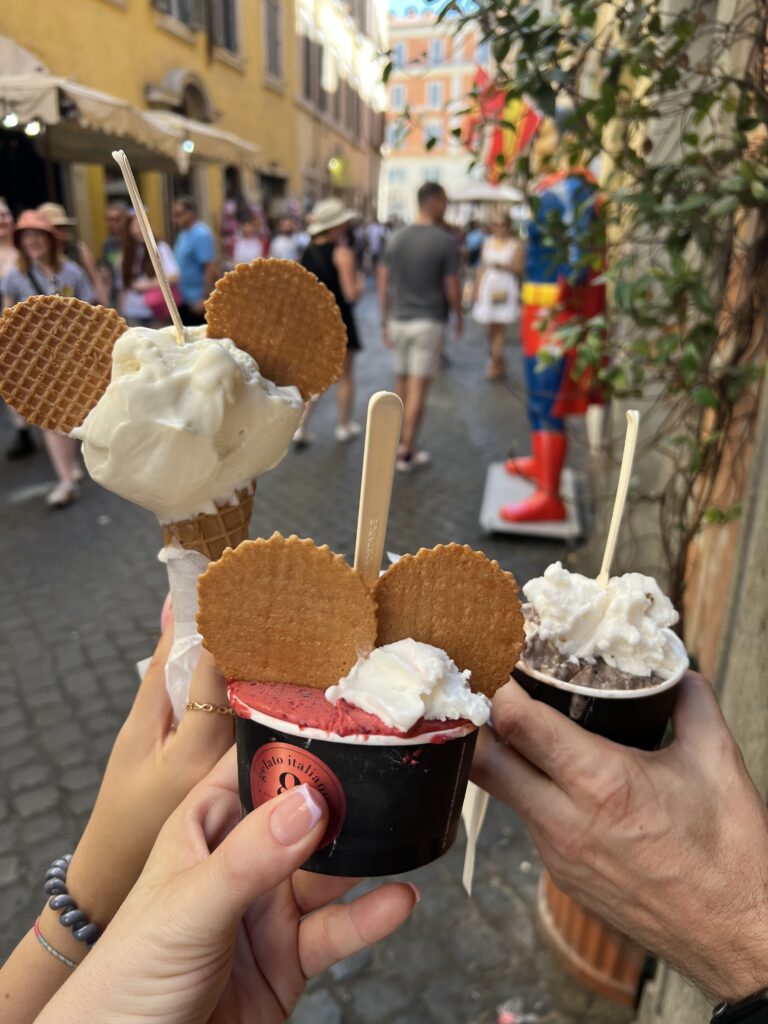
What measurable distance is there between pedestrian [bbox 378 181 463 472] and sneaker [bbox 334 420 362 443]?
971 millimetres

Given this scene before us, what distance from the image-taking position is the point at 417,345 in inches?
221

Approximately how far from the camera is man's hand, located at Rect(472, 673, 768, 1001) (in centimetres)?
97

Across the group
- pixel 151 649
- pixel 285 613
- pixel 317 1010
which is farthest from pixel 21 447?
pixel 285 613

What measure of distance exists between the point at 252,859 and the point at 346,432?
19.4 ft

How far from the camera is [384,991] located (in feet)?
6.85

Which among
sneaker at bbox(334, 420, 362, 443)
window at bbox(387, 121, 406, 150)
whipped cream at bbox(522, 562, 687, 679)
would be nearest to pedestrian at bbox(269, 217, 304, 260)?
sneaker at bbox(334, 420, 362, 443)

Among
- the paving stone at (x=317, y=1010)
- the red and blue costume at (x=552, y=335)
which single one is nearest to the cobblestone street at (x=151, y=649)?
the paving stone at (x=317, y=1010)

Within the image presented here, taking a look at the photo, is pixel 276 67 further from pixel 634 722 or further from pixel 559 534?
pixel 634 722

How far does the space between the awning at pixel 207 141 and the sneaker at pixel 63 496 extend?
179 inches

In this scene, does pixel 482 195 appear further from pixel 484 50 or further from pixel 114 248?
pixel 114 248

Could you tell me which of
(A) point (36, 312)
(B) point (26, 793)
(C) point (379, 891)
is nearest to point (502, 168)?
(A) point (36, 312)

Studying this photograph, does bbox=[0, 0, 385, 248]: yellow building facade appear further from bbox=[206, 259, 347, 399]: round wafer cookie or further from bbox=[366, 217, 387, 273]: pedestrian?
bbox=[206, 259, 347, 399]: round wafer cookie

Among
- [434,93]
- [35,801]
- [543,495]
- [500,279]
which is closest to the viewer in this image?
[35,801]

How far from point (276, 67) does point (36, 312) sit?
19149 millimetres
